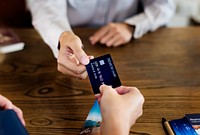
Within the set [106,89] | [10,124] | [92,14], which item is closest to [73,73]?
[106,89]

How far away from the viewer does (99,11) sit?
134 cm

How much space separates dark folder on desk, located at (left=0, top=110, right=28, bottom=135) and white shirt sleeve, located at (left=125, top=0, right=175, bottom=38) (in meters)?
0.65

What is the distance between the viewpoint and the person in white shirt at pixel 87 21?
94cm

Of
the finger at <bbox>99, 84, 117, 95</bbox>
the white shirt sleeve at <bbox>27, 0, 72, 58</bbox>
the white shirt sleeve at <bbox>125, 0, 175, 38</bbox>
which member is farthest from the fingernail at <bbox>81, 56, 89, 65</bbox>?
the white shirt sleeve at <bbox>125, 0, 175, 38</bbox>

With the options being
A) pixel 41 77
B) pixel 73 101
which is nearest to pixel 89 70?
pixel 73 101

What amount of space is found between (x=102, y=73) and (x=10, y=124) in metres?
0.25

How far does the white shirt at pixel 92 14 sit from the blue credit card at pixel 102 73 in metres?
0.27

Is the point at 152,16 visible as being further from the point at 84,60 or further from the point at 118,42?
the point at 84,60

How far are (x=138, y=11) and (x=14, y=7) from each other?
574 millimetres

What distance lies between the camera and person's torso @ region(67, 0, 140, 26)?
1.30m

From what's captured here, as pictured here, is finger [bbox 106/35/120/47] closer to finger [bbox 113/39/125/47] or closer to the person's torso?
finger [bbox 113/39/125/47]

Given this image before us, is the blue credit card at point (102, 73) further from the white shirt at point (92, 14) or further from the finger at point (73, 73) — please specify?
the white shirt at point (92, 14)

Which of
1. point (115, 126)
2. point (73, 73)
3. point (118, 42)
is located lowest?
point (115, 126)

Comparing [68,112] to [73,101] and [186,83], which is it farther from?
[186,83]
